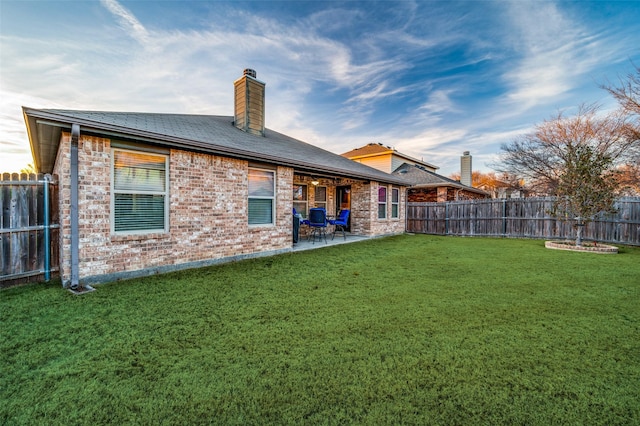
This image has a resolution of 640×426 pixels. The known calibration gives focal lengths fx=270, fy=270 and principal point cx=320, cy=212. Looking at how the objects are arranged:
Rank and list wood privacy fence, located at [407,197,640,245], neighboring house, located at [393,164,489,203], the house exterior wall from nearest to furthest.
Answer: the house exterior wall < wood privacy fence, located at [407,197,640,245] < neighboring house, located at [393,164,489,203]

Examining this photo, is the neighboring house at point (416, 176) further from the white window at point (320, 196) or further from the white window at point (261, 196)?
the white window at point (261, 196)

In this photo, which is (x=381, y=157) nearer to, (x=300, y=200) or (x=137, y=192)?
(x=300, y=200)

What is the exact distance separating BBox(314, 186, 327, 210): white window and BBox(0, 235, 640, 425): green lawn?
6514 mm

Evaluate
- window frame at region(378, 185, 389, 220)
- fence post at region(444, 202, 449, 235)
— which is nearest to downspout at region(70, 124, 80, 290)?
window frame at region(378, 185, 389, 220)

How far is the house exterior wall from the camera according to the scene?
4266 millimetres

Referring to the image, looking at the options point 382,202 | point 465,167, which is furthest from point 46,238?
point 465,167

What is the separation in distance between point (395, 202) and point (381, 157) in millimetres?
9004

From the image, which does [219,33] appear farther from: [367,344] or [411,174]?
[411,174]

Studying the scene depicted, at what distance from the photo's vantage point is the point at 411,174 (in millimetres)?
17250

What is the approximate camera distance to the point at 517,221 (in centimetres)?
1133

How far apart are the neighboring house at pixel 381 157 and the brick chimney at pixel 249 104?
12.5 m

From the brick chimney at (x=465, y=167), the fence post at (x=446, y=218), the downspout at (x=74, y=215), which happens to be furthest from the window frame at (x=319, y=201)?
the brick chimney at (x=465, y=167)

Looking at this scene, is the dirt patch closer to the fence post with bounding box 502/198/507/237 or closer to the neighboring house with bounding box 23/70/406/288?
the fence post with bounding box 502/198/507/237

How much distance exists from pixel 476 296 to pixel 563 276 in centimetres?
255
